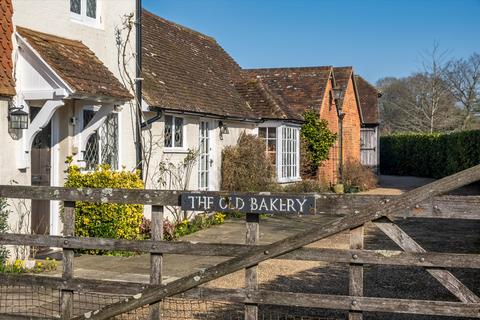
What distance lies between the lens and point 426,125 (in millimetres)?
53938

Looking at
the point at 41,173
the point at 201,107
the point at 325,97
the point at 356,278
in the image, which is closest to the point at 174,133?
the point at 201,107

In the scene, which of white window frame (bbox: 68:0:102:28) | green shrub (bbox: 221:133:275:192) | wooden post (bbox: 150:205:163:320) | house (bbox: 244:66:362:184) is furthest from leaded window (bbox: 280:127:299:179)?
wooden post (bbox: 150:205:163:320)

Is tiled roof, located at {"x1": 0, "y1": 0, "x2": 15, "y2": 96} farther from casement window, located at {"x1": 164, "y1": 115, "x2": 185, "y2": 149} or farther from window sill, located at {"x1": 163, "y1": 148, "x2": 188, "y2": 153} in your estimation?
casement window, located at {"x1": 164, "y1": 115, "x2": 185, "y2": 149}

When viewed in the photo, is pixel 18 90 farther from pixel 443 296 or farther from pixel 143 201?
pixel 443 296

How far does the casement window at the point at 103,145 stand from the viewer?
35.3 ft

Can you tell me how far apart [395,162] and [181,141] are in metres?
29.4

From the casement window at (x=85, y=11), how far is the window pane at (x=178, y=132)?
12.0 feet

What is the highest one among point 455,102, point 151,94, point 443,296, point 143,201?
point 455,102

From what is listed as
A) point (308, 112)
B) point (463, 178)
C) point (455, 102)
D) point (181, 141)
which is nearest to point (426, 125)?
point (455, 102)

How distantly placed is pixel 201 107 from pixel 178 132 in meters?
0.94

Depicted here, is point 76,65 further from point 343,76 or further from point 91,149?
point 343,76

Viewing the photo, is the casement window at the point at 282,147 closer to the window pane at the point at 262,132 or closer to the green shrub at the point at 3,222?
the window pane at the point at 262,132

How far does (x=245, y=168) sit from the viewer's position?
16438mm

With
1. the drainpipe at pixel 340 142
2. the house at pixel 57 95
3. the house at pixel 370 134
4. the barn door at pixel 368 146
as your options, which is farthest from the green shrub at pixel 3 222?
the barn door at pixel 368 146
